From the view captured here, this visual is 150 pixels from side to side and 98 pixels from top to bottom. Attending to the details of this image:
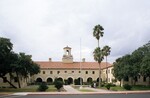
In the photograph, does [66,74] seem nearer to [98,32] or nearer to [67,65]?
[67,65]

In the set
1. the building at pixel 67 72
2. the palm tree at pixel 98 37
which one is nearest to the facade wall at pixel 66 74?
the building at pixel 67 72

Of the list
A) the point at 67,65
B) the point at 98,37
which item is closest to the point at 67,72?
the point at 67,65

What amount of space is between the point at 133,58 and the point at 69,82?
130 feet

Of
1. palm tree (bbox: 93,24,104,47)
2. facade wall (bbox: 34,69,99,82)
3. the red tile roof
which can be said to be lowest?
facade wall (bbox: 34,69,99,82)

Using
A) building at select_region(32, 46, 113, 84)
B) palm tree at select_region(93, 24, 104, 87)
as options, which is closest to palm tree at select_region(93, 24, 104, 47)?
palm tree at select_region(93, 24, 104, 87)

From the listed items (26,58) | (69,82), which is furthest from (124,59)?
(69,82)

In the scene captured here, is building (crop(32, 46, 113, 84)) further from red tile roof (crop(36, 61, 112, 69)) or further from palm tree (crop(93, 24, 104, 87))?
palm tree (crop(93, 24, 104, 87))

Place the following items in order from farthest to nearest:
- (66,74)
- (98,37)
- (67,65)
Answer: (67,65), (66,74), (98,37)

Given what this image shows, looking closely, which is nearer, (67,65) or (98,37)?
(98,37)

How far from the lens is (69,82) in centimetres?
9569

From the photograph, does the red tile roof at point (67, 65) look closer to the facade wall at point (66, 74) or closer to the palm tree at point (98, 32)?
the facade wall at point (66, 74)

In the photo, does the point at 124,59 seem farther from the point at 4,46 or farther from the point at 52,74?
the point at 52,74

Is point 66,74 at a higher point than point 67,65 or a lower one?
lower

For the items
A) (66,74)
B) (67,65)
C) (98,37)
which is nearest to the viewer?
(98,37)
